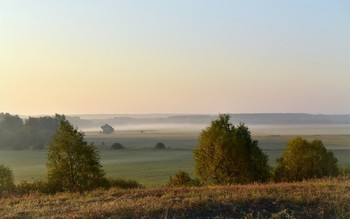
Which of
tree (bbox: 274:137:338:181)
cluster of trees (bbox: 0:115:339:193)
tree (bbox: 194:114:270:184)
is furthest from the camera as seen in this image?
tree (bbox: 274:137:338:181)

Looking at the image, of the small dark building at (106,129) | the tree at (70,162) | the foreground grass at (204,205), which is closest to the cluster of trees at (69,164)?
the tree at (70,162)

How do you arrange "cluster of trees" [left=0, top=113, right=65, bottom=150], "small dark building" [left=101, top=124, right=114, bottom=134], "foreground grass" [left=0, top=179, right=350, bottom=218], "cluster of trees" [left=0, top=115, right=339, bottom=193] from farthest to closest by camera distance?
1. "small dark building" [left=101, top=124, right=114, bottom=134]
2. "cluster of trees" [left=0, top=113, right=65, bottom=150]
3. "cluster of trees" [left=0, top=115, right=339, bottom=193]
4. "foreground grass" [left=0, top=179, right=350, bottom=218]

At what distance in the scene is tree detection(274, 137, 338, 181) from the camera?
4438 cm

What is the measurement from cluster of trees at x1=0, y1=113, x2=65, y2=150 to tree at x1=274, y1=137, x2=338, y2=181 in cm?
6826

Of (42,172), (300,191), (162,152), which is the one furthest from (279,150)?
(300,191)

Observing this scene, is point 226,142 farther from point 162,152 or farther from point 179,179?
point 162,152

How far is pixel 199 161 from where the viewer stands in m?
43.4

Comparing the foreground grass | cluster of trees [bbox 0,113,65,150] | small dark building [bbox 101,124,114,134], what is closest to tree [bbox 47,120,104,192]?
the foreground grass

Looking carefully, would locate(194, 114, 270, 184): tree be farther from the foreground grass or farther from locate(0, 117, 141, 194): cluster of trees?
the foreground grass

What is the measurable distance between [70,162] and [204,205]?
22.5m

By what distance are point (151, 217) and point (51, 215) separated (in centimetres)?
318

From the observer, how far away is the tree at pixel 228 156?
41656 mm

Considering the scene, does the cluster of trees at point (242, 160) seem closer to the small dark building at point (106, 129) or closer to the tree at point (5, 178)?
the tree at point (5, 178)

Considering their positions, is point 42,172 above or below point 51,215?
below
